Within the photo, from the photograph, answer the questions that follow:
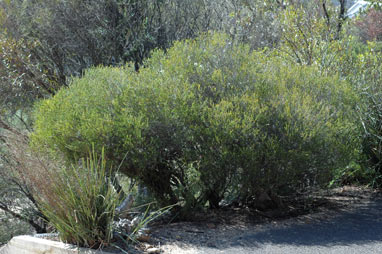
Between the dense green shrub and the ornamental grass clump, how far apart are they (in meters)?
0.84

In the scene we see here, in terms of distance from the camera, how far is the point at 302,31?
31.7ft

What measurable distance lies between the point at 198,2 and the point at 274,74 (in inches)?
258

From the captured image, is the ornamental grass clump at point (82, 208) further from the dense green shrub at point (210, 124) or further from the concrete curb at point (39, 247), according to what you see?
the dense green shrub at point (210, 124)

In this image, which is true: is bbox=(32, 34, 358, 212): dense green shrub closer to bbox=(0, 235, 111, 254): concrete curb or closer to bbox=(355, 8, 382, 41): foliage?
bbox=(0, 235, 111, 254): concrete curb

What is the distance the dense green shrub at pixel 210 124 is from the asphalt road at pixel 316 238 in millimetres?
639

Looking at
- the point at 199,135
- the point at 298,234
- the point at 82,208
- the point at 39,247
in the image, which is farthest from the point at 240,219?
the point at 39,247

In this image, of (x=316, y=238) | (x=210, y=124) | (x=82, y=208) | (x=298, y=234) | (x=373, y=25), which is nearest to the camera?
(x=82, y=208)

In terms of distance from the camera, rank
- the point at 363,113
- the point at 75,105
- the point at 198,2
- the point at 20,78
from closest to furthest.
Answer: the point at 75,105 → the point at 363,113 → the point at 20,78 → the point at 198,2

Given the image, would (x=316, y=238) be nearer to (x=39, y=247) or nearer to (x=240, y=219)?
(x=240, y=219)

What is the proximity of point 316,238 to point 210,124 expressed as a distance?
183 centimetres

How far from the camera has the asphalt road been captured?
510cm

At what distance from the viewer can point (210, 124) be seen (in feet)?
19.9

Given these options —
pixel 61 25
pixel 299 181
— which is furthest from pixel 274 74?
pixel 61 25

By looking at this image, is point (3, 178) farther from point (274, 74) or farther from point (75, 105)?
point (274, 74)
